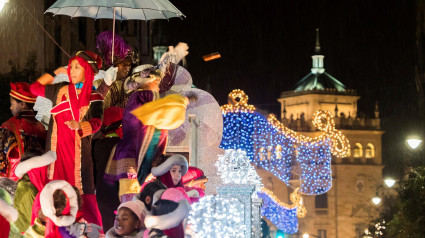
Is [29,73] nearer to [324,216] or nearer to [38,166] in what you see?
[38,166]

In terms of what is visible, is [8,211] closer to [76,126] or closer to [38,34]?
[76,126]

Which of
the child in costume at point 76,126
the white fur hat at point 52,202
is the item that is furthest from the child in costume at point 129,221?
the child in costume at point 76,126

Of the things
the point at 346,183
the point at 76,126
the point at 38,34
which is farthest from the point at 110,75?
the point at 346,183

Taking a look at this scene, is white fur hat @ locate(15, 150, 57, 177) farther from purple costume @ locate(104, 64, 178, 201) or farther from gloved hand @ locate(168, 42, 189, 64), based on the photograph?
gloved hand @ locate(168, 42, 189, 64)

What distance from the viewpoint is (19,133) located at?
35.7ft

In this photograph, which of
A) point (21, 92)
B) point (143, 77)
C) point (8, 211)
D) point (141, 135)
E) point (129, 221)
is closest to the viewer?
point (129, 221)

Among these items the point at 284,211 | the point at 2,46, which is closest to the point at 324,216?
the point at 284,211

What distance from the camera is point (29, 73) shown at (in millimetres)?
18125

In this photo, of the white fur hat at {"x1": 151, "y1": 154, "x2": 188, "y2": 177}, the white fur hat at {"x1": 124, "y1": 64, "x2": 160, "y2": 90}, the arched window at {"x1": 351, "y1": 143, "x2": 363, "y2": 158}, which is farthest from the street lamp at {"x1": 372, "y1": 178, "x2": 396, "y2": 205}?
the arched window at {"x1": 351, "y1": 143, "x2": 363, "y2": 158}

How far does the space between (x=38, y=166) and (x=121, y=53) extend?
2637 millimetres

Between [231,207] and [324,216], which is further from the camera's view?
[324,216]

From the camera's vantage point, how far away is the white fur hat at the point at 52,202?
393 inches

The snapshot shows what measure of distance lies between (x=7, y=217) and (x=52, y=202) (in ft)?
2.47

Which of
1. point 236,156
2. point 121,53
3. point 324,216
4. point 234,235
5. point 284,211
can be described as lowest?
A: point 324,216
